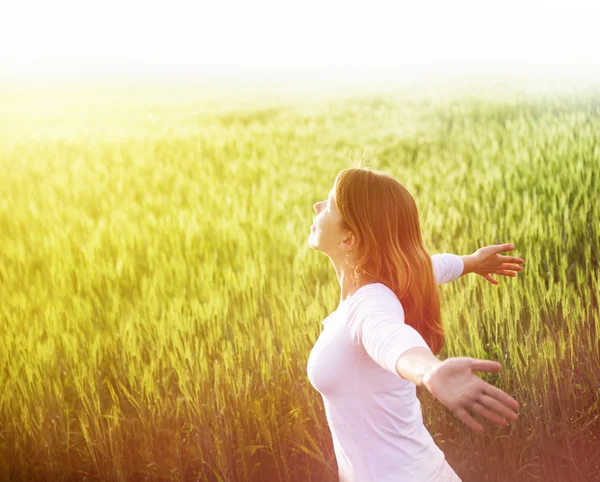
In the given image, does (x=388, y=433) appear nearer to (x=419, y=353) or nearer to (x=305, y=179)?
(x=419, y=353)

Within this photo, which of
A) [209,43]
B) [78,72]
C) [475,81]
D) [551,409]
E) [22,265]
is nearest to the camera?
[551,409]

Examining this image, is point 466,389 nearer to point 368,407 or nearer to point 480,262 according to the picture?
point 368,407

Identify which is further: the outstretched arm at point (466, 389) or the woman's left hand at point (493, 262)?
the woman's left hand at point (493, 262)

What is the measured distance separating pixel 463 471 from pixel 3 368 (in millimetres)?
1140

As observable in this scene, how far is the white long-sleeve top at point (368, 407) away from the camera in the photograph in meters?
1.12

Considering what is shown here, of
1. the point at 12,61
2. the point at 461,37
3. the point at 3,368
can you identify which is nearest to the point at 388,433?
the point at 3,368

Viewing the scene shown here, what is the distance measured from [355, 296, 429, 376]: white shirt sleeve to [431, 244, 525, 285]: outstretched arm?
0.94 ft

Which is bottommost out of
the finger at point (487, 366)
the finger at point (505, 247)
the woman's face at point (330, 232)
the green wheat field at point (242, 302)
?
the green wheat field at point (242, 302)

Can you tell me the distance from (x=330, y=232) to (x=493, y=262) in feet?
1.42

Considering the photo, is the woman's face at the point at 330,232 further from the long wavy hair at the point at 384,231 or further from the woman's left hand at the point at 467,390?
the woman's left hand at the point at 467,390

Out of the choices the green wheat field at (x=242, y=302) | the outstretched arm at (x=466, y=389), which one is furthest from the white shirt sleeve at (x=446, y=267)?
the outstretched arm at (x=466, y=389)

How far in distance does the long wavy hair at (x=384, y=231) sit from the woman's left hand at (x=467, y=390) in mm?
339

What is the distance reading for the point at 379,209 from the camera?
115 centimetres

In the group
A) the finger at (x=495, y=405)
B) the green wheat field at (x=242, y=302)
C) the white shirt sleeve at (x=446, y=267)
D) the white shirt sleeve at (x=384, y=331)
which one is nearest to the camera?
the finger at (x=495, y=405)
